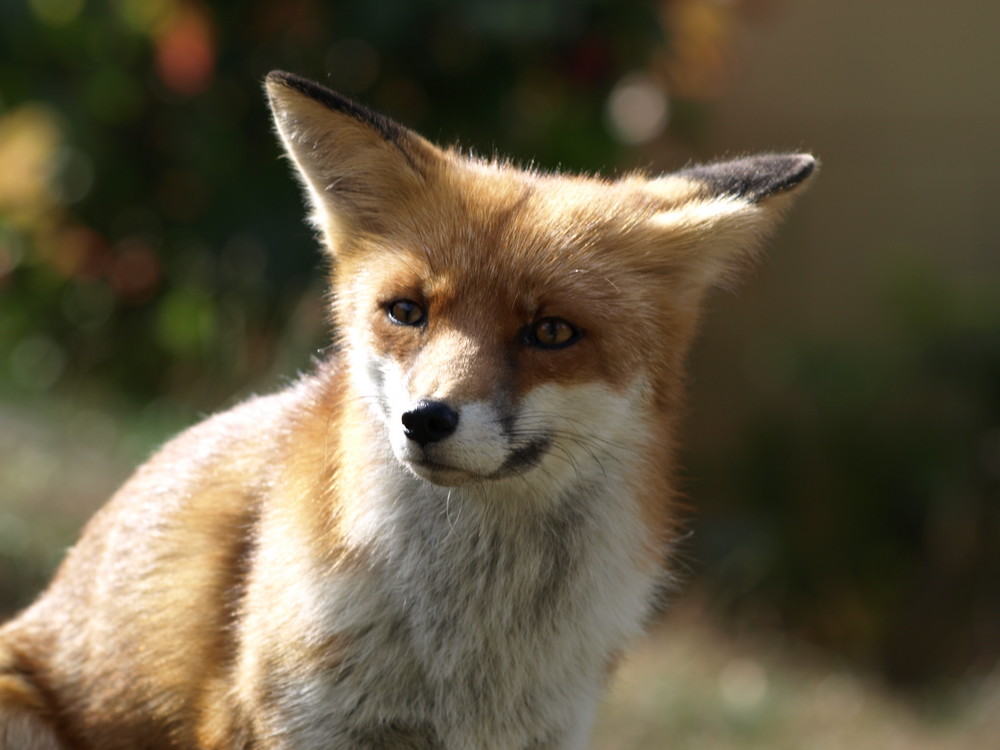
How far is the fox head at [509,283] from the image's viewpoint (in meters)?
2.66

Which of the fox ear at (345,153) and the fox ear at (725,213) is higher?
the fox ear at (345,153)

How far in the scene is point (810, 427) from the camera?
8.71 m

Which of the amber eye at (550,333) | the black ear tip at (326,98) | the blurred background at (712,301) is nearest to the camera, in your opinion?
the amber eye at (550,333)

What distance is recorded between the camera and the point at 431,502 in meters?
2.97

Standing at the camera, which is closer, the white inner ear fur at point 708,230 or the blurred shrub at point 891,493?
the white inner ear fur at point 708,230

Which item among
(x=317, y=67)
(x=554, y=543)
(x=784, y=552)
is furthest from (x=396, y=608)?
(x=784, y=552)

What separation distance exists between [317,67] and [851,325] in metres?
5.00

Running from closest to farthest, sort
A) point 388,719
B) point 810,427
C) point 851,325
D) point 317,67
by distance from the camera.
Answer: point 388,719, point 317,67, point 810,427, point 851,325

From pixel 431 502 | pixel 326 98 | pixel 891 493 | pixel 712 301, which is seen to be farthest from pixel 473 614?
pixel 891 493

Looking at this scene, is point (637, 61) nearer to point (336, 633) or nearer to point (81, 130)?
point (81, 130)

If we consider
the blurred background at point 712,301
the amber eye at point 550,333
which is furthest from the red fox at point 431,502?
the blurred background at point 712,301

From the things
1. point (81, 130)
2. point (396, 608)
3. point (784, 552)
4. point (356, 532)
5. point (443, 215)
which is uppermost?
point (81, 130)

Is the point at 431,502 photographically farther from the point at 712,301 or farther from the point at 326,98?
the point at 712,301

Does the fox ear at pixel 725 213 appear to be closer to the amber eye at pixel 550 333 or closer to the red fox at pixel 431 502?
the red fox at pixel 431 502
